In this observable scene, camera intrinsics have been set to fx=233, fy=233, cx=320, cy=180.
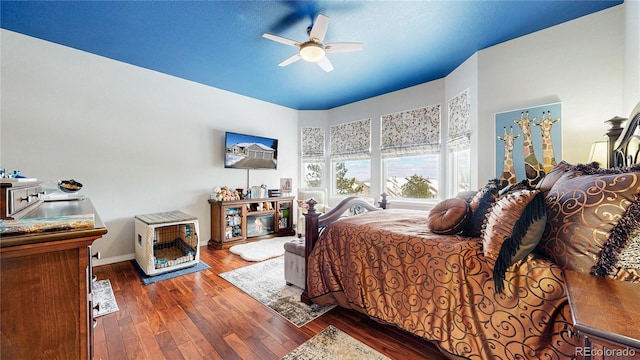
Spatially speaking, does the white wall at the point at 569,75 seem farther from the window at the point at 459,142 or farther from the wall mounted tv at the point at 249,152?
the wall mounted tv at the point at 249,152

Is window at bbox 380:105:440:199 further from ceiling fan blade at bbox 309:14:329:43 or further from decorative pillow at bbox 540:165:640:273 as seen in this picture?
decorative pillow at bbox 540:165:640:273

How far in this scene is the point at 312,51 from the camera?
2.32m

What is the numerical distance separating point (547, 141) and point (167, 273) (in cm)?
442

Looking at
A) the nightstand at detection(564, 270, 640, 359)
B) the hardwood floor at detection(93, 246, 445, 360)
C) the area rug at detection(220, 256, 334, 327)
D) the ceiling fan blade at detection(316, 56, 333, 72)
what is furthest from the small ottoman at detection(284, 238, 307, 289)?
the ceiling fan blade at detection(316, 56, 333, 72)

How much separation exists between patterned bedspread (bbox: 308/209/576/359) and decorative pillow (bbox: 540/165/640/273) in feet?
0.32

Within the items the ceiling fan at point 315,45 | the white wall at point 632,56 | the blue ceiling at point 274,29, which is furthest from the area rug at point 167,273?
the white wall at point 632,56

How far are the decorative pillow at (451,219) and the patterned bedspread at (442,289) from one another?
74mm

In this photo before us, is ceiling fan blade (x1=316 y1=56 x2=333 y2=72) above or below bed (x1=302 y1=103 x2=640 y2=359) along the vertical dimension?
above

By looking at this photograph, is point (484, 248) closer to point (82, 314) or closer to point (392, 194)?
point (82, 314)

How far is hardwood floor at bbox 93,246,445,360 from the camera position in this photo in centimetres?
155

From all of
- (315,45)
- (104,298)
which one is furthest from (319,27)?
(104,298)

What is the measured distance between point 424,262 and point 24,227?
1.74 meters

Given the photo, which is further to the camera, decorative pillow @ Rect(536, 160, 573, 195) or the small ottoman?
the small ottoman

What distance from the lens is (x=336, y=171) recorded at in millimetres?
5004
